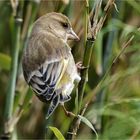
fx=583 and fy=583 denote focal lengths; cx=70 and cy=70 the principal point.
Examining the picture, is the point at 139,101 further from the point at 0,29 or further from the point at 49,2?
the point at 0,29

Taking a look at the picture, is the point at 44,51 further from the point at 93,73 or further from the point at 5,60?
the point at 93,73

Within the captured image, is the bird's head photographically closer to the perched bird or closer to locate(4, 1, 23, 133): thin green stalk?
the perched bird

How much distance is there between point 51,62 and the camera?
8.89ft

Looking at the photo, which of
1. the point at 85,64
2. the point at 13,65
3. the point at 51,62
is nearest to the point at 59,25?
the point at 13,65

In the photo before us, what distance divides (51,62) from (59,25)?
43cm

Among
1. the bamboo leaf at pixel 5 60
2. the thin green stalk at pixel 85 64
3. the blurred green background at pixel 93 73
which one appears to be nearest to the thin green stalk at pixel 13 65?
the blurred green background at pixel 93 73

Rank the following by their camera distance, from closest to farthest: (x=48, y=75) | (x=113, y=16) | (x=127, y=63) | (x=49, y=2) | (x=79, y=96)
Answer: (x=79, y=96) < (x=48, y=75) < (x=49, y=2) < (x=113, y=16) < (x=127, y=63)

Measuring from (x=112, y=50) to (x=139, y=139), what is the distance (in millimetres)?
883

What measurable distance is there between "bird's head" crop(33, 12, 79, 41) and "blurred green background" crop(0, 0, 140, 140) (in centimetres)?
5

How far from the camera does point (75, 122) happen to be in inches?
83.0

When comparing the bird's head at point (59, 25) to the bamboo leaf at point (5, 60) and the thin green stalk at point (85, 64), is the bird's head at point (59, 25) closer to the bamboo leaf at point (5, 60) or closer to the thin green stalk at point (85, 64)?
the bamboo leaf at point (5, 60)

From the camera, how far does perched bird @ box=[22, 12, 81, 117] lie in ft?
8.22

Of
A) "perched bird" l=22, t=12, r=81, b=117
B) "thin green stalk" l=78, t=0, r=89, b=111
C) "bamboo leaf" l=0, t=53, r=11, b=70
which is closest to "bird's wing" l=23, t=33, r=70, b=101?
"perched bird" l=22, t=12, r=81, b=117

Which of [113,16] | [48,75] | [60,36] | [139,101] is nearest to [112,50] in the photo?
[113,16]
